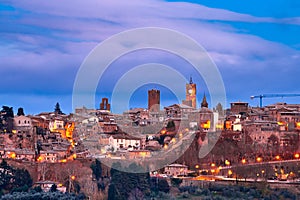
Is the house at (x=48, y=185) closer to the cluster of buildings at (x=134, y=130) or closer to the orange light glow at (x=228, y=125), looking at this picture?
the cluster of buildings at (x=134, y=130)

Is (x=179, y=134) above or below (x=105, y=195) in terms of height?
above

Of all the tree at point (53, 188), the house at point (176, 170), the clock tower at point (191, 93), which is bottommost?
the tree at point (53, 188)

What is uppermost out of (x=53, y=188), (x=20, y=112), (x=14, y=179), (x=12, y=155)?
(x=20, y=112)

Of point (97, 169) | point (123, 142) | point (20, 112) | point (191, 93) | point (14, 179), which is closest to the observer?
point (14, 179)

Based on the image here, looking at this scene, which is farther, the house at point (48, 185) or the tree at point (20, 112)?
the tree at point (20, 112)

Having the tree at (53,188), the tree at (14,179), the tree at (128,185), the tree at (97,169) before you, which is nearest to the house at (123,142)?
the tree at (97,169)

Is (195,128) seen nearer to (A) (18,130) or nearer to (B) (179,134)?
(B) (179,134)

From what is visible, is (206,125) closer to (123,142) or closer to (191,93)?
(123,142)

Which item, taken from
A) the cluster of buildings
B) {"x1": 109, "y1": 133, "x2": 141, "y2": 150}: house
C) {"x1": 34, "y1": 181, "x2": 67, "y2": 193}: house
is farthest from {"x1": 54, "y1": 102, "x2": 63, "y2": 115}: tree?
{"x1": 34, "y1": 181, "x2": 67, "y2": 193}: house

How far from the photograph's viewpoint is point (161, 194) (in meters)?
28.8

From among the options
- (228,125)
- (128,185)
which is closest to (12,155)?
(128,185)

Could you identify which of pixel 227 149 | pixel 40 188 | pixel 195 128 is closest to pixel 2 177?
pixel 40 188

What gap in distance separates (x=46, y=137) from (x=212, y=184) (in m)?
10.2

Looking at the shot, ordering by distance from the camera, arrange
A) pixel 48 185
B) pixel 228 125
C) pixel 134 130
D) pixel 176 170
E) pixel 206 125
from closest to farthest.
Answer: pixel 48 185, pixel 176 170, pixel 228 125, pixel 206 125, pixel 134 130
